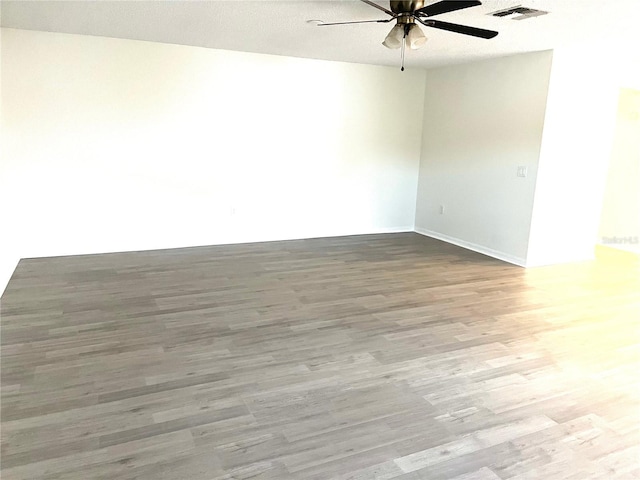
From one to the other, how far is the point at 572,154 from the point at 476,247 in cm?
151

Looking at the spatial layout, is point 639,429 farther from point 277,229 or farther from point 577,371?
point 277,229

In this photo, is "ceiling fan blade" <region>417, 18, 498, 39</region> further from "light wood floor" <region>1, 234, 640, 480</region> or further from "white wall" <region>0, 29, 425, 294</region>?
"white wall" <region>0, 29, 425, 294</region>

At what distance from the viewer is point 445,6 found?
278cm

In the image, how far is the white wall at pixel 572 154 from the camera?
16.7 ft

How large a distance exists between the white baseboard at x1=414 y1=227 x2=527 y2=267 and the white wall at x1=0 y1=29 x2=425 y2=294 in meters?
0.54

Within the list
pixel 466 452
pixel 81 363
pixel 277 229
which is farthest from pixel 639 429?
pixel 277 229

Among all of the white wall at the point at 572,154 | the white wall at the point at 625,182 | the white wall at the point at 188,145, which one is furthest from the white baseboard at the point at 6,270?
the white wall at the point at 625,182

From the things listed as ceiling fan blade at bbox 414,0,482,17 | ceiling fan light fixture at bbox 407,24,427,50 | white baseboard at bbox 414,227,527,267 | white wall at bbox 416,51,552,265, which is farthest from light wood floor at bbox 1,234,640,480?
ceiling fan blade at bbox 414,0,482,17

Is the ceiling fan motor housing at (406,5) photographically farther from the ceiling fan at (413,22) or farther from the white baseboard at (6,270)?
the white baseboard at (6,270)

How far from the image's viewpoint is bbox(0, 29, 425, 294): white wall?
4.79 meters

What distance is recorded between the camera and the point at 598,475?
2.01 meters

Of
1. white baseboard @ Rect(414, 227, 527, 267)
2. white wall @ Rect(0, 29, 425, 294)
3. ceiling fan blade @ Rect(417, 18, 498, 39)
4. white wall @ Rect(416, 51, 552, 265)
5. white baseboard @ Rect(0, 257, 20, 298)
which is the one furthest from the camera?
white baseboard @ Rect(414, 227, 527, 267)

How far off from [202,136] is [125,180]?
38.8 inches

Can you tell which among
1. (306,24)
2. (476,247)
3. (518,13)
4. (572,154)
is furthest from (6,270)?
(572,154)
